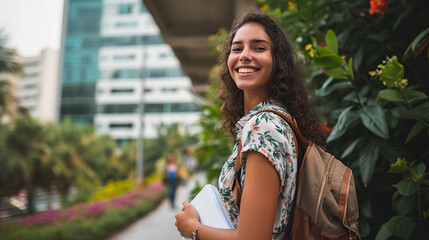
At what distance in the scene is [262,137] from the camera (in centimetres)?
83

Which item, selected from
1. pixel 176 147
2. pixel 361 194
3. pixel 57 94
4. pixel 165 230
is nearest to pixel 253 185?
pixel 361 194

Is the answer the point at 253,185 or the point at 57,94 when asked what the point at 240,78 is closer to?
the point at 253,185

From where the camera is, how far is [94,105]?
169 feet

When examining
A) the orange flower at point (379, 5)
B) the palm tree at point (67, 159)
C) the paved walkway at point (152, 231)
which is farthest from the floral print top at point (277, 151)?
the palm tree at point (67, 159)

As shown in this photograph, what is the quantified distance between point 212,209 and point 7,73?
30.7 feet

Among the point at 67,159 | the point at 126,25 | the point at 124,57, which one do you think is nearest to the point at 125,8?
the point at 126,25

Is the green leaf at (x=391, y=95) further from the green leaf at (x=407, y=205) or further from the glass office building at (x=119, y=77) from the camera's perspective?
the glass office building at (x=119, y=77)

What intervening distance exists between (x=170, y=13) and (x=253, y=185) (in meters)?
4.18

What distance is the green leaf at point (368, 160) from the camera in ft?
4.42

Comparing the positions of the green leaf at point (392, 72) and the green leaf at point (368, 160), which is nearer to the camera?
the green leaf at point (392, 72)

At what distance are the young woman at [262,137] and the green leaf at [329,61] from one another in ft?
0.55

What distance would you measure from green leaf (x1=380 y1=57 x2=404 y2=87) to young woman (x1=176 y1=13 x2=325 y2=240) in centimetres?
33

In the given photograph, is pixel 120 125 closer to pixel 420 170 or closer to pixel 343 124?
pixel 343 124

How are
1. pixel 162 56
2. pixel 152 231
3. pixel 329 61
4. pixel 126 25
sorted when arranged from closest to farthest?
pixel 329 61, pixel 152 231, pixel 162 56, pixel 126 25
